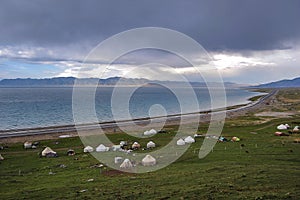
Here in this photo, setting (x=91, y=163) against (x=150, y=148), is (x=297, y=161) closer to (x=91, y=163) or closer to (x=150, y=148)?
(x=150, y=148)

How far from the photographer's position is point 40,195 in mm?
30250

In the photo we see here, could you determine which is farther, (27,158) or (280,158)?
(27,158)

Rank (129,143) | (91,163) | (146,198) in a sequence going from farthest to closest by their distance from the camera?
(129,143), (91,163), (146,198)

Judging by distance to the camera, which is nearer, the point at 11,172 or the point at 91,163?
the point at 11,172

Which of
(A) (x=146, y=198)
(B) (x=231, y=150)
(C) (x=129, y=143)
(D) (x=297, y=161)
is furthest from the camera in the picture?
(C) (x=129, y=143)

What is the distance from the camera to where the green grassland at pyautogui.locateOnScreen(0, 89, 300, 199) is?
28.0m

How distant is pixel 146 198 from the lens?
88.3ft

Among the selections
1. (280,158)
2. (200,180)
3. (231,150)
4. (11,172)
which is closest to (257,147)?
(231,150)

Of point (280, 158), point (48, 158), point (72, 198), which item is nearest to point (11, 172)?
point (48, 158)

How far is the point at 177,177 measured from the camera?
3481cm

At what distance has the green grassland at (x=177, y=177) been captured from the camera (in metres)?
28.0

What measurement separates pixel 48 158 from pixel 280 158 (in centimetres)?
4099

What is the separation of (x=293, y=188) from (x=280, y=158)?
17.5m

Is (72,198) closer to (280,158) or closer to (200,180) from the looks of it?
(200,180)
